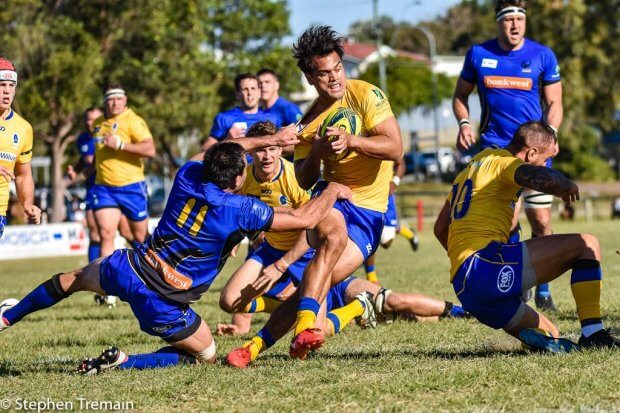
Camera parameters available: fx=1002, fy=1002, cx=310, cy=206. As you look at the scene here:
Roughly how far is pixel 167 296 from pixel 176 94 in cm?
3069

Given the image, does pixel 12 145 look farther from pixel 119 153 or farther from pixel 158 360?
pixel 119 153

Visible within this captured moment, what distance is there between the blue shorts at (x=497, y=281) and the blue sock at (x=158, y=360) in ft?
6.27

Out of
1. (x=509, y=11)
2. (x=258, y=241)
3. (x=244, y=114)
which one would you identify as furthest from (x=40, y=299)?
(x=509, y=11)

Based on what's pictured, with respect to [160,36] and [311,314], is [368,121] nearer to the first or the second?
[311,314]

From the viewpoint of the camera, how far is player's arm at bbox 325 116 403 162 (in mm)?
6555

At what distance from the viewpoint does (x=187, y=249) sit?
6.24 meters

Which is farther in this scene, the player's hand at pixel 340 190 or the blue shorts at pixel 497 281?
the player's hand at pixel 340 190

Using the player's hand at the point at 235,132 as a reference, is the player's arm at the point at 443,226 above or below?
below

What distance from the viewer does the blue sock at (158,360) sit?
21.5ft

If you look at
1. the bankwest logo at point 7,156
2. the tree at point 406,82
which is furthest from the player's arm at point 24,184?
the tree at point 406,82

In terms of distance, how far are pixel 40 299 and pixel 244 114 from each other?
15.0ft

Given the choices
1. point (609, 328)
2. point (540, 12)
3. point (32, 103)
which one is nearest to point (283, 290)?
point (609, 328)

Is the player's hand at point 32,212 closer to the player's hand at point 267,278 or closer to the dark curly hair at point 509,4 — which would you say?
the player's hand at point 267,278

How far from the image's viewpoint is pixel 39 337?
8828 mm
